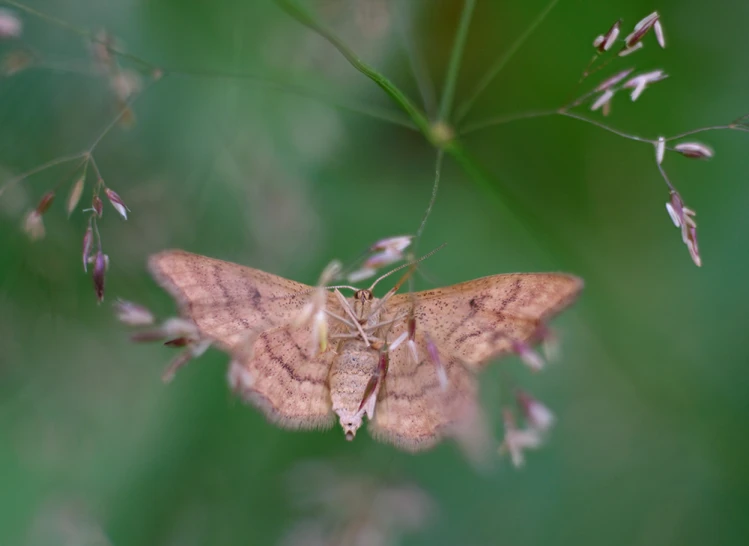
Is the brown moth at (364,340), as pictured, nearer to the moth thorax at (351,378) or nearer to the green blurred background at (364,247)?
the moth thorax at (351,378)

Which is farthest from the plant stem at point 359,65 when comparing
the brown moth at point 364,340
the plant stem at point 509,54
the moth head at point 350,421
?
the moth head at point 350,421

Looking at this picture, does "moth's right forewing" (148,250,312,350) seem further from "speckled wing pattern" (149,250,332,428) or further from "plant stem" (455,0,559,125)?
"plant stem" (455,0,559,125)

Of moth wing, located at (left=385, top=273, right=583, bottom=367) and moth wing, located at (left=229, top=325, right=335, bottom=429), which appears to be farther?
moth wing, located at (left=229, top=325, right=335, bottom=429)

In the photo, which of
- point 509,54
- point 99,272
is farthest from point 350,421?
point 509,54

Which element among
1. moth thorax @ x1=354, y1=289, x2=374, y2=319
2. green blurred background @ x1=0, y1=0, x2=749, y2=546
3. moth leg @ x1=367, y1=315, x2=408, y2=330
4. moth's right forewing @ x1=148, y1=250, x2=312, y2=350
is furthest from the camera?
green blurred background @ x1=0, y1=0, x2=749, y2=546

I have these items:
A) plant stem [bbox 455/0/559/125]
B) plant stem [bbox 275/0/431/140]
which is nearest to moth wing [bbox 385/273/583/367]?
plant stem [bbox 275/0/431/140]

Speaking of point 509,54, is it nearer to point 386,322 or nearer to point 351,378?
point 386,322
